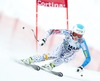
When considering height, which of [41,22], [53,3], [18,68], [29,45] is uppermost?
[53,3]

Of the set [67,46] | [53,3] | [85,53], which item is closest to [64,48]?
[67,46]

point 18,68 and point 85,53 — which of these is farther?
point 85,53

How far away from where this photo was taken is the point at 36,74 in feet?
4.98

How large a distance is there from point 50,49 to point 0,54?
275 mm

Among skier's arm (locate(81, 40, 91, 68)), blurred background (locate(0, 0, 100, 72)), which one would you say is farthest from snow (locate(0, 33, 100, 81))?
skier's arm (locate(81, 40, 91, 68))

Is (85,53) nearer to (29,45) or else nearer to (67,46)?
(67,46)

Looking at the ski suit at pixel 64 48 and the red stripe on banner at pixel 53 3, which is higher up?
the red stripe on banner at pixel 53 3

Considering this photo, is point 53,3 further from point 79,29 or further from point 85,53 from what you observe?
point 85,53

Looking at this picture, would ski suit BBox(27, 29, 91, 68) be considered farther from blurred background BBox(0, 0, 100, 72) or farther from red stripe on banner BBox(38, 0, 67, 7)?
red stripe on banner BBox(38, 0, 67, 7)

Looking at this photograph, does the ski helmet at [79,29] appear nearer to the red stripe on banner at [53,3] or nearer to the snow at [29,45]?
the snow at [29,45]

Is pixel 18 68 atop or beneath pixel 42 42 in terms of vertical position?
beneath

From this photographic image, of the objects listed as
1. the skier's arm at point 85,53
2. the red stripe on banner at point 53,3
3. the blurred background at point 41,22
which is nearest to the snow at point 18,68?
the blurred background at point 41,22

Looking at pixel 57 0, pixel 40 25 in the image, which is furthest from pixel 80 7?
pixel 40 25

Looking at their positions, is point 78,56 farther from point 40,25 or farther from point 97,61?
point 40,25
